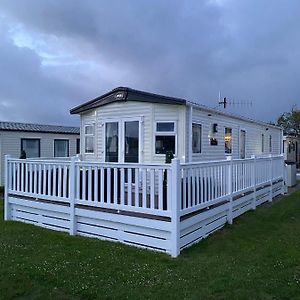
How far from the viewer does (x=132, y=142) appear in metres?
11.7

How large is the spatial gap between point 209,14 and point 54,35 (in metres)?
6.62

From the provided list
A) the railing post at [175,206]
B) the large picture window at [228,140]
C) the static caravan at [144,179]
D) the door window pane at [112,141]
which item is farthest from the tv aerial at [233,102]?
the railing post at [175,206]

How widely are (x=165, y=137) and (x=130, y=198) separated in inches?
217

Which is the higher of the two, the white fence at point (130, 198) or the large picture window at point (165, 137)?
the large picture window at point (165, 137)

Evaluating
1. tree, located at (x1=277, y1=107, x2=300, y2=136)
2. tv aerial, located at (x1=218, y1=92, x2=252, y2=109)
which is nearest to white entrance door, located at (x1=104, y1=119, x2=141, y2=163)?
tv aerial, located at (x1=218, y1=92, x2=252, y2=109)

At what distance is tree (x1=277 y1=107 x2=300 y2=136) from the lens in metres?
34.9

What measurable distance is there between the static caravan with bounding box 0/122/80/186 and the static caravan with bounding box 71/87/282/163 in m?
4.98

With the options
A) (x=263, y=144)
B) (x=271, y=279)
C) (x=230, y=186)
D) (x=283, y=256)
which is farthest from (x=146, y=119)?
(x=263, y=144)

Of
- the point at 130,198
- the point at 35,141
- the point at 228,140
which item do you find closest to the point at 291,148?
the point at 228,140

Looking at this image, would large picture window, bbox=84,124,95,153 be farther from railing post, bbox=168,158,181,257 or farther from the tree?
the tree

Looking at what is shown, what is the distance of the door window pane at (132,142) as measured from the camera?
37.9 ft

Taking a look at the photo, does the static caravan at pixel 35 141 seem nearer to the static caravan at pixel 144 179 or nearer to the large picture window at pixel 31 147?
the large picture window at pixel 31 147

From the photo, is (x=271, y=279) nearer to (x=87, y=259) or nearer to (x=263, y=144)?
(x=87, y=259)

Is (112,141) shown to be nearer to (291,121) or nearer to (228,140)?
(228,140)
